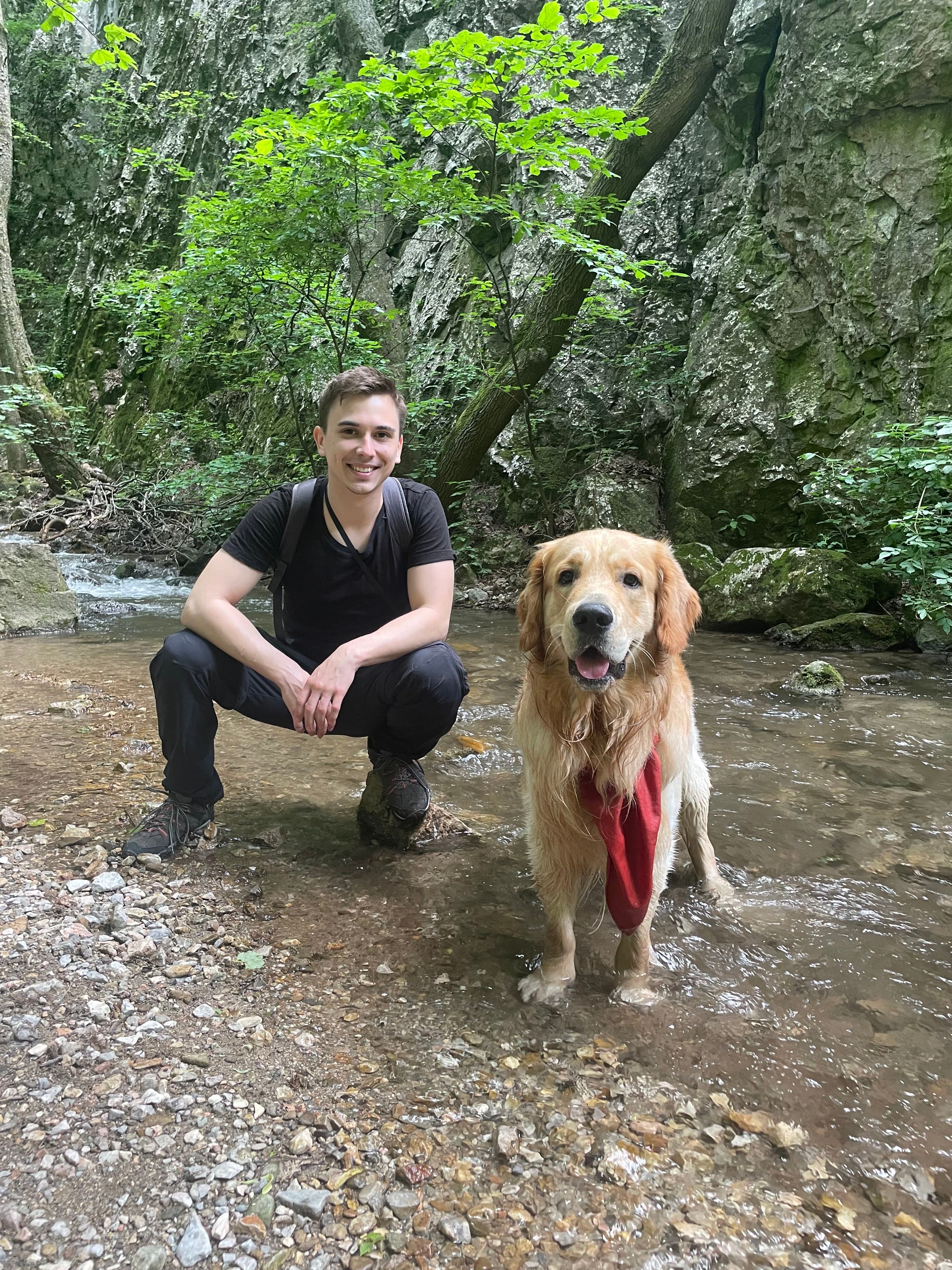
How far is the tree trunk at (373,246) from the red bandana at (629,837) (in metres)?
7.08

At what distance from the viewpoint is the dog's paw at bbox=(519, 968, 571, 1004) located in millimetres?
2066

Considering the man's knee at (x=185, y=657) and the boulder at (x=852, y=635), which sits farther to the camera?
the boulder at (x=852, y=635)

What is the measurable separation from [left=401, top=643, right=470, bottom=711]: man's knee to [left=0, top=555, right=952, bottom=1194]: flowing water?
2.08 feet

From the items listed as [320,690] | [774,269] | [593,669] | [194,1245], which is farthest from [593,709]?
[774,269]

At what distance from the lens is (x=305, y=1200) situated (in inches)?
53.2

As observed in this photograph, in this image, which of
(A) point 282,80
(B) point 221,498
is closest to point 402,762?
(B) point 221,498

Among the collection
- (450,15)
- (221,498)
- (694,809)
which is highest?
(450,15)

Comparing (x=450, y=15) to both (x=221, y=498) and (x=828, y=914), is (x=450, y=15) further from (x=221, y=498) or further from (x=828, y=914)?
(x=828, y=914)

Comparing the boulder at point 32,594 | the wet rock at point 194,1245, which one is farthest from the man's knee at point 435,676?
the boulder at point 32,594

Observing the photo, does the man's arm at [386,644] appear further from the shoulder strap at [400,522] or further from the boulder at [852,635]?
the boulder at [852,635]

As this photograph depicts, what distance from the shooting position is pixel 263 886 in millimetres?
2541

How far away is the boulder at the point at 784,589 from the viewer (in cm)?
655

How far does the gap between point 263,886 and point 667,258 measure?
31.9 feet

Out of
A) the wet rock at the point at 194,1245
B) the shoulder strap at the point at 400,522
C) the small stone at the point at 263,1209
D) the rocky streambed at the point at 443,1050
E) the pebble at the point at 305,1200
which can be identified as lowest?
the rocky streambed at the point at 443,1050
